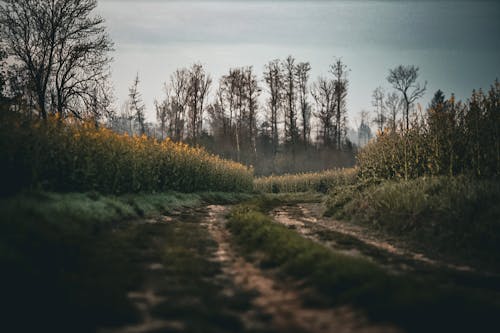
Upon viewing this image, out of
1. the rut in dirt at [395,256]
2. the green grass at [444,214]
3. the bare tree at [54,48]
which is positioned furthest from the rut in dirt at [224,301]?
the bare tree at [54,48]

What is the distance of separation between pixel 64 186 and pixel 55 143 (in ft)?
3.74

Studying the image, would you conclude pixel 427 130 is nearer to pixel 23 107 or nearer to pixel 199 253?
pixel 199 253

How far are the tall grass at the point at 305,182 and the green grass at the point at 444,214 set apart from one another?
20407mm

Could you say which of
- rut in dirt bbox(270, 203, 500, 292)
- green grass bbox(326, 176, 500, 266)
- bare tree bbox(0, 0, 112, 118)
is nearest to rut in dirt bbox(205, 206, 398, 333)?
rut in dirt bbox(270, 203, 500, 292)

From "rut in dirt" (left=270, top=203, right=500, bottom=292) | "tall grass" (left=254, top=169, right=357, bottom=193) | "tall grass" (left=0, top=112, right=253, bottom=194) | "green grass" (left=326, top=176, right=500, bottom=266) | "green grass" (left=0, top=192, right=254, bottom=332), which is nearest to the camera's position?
"green grass" (left=0, top=192, right=254, bottom=332)

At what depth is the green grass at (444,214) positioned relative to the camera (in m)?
6.42

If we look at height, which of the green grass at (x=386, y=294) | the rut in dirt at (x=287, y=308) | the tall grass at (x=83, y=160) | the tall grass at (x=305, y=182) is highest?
the tall grass at (x=83, y=160)

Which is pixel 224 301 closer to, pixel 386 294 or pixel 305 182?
pixel 386 294

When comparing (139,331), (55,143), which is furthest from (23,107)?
(139,331)

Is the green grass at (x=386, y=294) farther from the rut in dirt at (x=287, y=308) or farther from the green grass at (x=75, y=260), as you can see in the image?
the green grass at (x=75, y=260)

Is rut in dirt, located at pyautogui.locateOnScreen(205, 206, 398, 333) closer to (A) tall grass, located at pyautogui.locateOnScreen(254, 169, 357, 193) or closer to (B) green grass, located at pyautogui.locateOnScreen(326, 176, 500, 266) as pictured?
(B) green grass, located at pyautogui.locateOnScreen(326, 176, 500, 266)

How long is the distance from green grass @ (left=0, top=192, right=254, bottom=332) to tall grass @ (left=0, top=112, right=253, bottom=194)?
0.87m

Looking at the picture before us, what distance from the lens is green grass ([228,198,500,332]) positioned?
2863 millimetres

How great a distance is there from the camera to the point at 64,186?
28.3 feet
